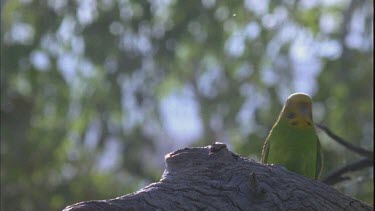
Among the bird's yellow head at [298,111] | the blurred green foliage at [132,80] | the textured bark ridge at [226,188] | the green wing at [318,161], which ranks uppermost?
the blurred green foliage at [132,80]

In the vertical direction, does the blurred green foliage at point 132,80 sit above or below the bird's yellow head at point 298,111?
above

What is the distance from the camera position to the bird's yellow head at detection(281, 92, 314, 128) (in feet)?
18.0

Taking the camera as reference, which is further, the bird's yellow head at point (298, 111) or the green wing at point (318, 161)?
the green wing at point (318, 161)

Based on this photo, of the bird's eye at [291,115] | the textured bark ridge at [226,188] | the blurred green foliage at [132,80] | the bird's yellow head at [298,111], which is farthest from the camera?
the blurred green foliage at [132,80]

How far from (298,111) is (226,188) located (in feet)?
4.72

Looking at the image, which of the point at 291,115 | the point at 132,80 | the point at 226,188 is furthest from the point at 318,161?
the point at 132,80

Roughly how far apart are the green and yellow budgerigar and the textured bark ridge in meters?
0.98

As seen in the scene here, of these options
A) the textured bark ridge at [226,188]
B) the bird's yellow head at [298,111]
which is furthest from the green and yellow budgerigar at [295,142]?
the textured bark ridge at [226,188]

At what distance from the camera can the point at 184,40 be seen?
15469mm

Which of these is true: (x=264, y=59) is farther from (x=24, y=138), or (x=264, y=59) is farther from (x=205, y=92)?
(x=24, y=138)

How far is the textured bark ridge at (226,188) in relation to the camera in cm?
415

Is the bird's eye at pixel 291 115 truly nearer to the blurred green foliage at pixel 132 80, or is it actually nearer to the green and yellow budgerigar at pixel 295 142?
the green and yellow budgerigar at pixel 295 142

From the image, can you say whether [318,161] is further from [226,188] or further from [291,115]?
[226,188]

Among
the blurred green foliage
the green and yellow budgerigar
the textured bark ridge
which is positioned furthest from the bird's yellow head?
the blurred green foliage
